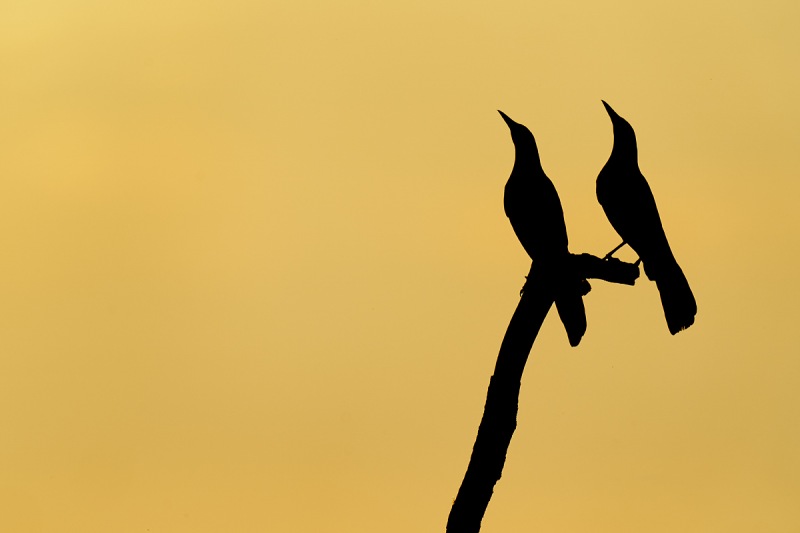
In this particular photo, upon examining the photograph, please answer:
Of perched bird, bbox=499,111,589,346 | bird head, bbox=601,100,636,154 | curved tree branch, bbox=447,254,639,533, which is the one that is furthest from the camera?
bird head, bbox=601,100,636,154

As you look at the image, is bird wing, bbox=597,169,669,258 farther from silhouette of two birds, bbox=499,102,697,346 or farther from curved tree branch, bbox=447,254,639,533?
curved tree branch, bbox=447,254,639,533

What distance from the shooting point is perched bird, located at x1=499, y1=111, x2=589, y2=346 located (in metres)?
1.89

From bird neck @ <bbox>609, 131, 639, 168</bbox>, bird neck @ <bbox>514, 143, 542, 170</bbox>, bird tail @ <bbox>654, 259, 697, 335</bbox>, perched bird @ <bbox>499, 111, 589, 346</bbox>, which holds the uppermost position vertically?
bird neck @ <bbox>609, 131, 639, 168</bbox>

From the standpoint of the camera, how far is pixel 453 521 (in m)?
1.45

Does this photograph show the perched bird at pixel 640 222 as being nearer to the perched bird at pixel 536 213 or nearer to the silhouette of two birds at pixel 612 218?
the silhouette of two birds at pixel 612 218

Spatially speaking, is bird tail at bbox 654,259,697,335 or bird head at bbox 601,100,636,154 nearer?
bird tail at bbox 654,259,697,335

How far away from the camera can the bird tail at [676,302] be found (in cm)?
193

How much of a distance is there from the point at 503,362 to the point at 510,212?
0.70 metres

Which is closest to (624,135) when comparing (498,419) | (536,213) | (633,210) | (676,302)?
(633,210)

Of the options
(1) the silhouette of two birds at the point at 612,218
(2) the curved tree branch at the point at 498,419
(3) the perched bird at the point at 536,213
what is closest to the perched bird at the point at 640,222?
(1) the silhouette of two birds at the point at 612,218

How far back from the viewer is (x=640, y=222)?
6.97 ft

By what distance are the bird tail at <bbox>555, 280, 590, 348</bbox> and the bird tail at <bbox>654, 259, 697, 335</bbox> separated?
8.0 inches

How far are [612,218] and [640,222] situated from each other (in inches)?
4.3

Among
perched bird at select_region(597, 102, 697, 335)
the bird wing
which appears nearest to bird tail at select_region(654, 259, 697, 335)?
perched bird at select_region(597, 102, 697, 335)
